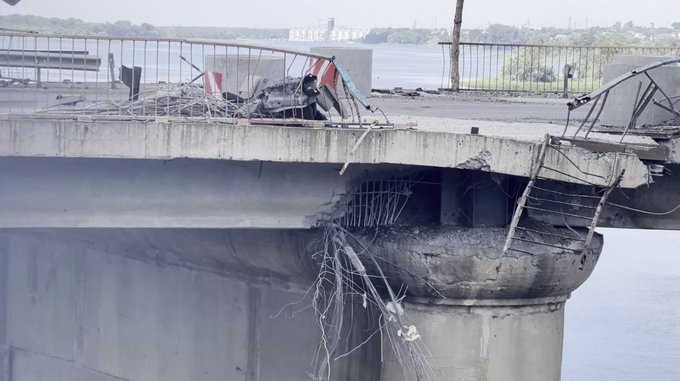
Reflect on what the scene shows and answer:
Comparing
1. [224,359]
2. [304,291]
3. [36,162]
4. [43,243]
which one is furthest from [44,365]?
[36,162]

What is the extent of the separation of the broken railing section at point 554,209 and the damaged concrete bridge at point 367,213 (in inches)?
1.0

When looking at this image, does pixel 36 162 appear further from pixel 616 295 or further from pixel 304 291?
pixel 616 295

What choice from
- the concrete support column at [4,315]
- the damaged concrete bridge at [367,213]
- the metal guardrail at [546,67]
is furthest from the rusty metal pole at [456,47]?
the damaged concrete bridge at [367,213]

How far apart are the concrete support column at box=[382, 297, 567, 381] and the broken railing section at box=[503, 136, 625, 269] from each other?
0.69 meters

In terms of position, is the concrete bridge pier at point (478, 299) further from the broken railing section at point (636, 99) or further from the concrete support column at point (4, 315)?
the concrete support column at point (4, 315)

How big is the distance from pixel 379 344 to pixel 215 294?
8.98 ft

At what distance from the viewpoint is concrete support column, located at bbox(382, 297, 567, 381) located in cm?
1238

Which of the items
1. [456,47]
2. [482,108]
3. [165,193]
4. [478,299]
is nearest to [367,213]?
[478,299]

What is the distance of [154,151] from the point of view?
11523 millimetres

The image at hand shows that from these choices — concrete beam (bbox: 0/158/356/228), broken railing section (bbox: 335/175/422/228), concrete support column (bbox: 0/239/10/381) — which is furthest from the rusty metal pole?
concrete beam (bbox: 0/158/356/228)

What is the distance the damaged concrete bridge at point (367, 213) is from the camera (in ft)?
38.5

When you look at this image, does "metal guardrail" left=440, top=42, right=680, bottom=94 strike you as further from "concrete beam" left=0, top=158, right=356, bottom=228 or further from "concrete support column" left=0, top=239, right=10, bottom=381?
"concrete support column" left=0, top=239, right=10, bottom=381

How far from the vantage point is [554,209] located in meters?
13.0

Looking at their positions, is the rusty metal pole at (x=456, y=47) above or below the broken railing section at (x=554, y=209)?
above
